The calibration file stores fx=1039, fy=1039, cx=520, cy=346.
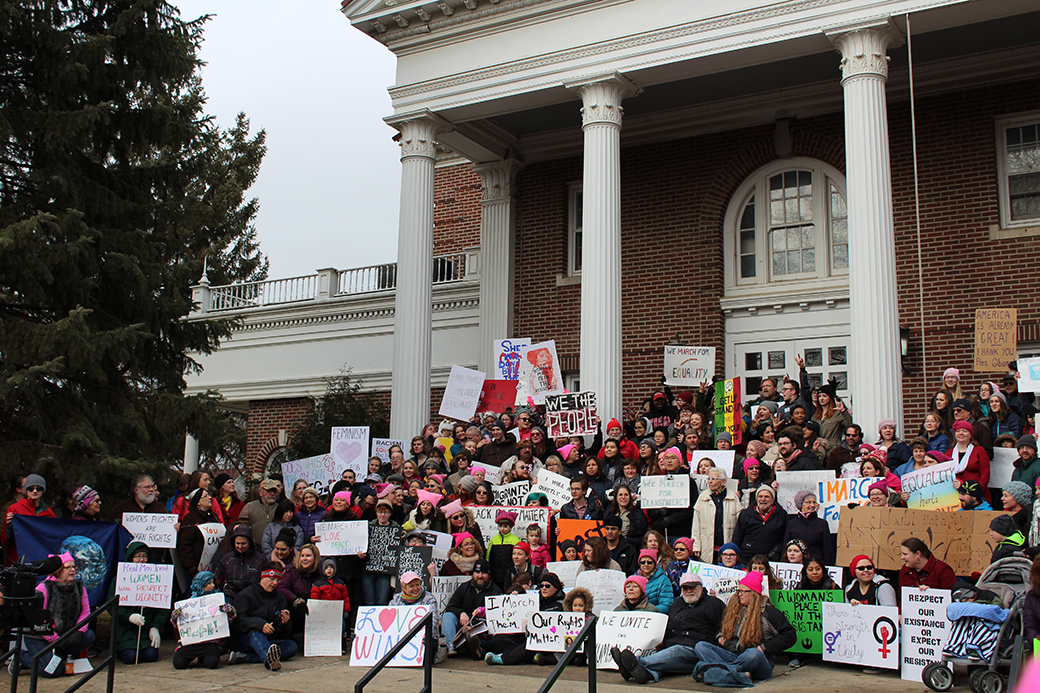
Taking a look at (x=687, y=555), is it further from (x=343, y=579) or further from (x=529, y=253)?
(x=529, y=253)

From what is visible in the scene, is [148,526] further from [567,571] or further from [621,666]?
[621,666]

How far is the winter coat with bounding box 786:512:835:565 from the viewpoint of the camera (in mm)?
10359

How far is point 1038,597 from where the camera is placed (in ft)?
23.8

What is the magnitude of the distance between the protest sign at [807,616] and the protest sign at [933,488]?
160 centimetres

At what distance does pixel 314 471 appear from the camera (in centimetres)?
1537

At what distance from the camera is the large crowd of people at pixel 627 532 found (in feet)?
31.3

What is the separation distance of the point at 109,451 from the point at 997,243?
14.0 metres

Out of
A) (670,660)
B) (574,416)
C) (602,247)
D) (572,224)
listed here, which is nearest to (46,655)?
(670,660)

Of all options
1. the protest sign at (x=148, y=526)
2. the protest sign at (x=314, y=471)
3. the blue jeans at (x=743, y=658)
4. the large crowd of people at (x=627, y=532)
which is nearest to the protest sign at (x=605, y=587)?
the large crowd of people at (x=627, y=532)

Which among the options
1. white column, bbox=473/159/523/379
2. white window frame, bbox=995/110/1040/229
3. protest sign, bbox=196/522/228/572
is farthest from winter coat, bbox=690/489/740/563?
white column, bbox=473/159/523/379

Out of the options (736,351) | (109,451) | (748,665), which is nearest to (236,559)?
(109,451)

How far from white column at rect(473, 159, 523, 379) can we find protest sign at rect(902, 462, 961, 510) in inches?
445

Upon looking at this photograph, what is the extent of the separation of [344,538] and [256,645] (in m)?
1.49

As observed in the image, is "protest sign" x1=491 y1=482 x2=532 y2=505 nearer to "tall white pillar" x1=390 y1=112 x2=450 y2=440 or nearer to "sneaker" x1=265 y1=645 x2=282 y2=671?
"sneaker" x1=265 y1=645 x2=282 y2=671
